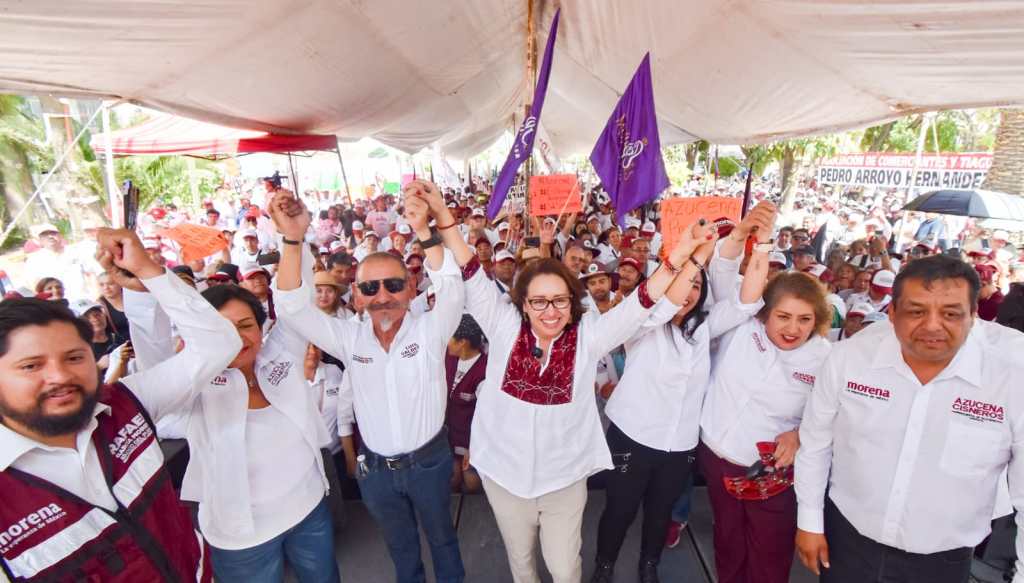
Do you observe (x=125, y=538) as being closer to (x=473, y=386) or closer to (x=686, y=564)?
(x=473, y=386)

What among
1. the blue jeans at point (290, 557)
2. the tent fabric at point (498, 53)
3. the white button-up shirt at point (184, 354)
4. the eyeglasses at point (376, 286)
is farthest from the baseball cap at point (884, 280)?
the white button-up shirt at point (184, 354)

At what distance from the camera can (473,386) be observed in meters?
3.24

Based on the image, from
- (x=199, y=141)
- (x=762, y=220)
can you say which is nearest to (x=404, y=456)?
(x=762, y=220)

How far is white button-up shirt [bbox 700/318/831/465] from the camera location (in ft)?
7.20

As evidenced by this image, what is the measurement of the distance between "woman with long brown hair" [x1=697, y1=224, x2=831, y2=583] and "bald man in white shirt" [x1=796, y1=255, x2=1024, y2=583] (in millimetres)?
240

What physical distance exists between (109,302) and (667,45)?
529cm

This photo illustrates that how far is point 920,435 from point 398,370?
1.97m

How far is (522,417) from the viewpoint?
2.11 m

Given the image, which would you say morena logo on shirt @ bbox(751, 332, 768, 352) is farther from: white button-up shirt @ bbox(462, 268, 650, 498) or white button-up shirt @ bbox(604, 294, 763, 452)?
white button-up shirt @ bbox(462, 268, 650, 498)

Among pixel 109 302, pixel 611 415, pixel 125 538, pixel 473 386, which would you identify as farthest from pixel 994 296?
pixel 109 302

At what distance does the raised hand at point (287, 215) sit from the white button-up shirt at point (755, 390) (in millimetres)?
2019

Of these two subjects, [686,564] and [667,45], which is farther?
[667,45]

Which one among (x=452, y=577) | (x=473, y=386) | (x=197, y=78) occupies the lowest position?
(x=452, y=577)

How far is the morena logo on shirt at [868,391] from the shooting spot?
1.76 meters
